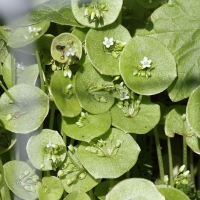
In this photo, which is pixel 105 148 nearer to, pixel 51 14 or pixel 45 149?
pixel 45 149

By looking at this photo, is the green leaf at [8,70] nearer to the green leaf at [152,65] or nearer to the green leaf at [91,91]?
the green leaf at [91,91]

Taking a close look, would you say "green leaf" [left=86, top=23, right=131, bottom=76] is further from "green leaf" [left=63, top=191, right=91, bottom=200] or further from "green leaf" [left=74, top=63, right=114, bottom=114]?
"green leaf" [left=63, top=191, right=91, bottom=200]

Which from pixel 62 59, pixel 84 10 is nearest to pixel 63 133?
pixel 62 59

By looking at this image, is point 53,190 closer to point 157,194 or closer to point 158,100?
point 157,194

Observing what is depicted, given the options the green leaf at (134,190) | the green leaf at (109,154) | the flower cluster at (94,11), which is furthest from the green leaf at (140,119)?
the flower cluster at (94,11)

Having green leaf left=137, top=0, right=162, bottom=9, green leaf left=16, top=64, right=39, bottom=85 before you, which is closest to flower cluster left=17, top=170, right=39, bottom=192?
green leaf left=16, top=64, right=39, bottom=85

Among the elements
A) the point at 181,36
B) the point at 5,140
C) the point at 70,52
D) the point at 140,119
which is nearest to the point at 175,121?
the point at 140,119
